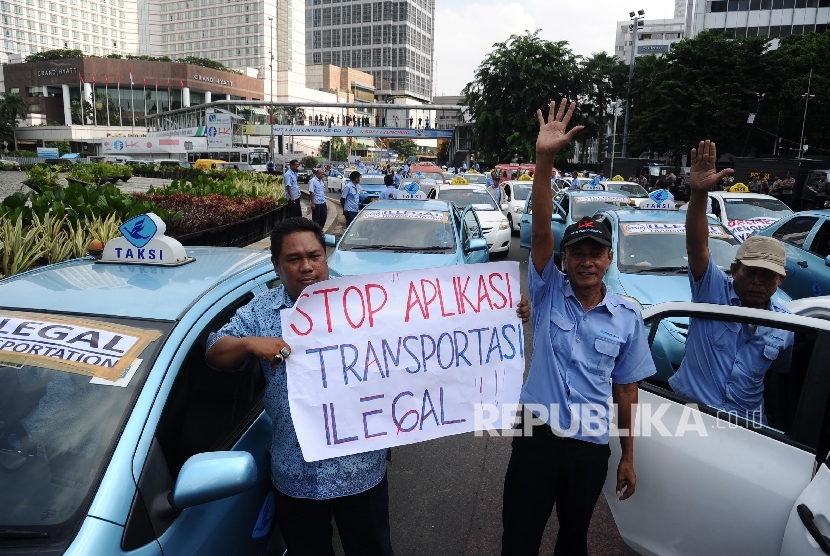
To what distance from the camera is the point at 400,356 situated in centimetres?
233

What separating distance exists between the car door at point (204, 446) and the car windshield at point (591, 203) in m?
9.32

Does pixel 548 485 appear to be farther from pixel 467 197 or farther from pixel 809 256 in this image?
pixel 467 197

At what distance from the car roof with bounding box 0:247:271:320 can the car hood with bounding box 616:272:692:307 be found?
3779 mm

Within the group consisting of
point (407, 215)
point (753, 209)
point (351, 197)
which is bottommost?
point (351, 197)

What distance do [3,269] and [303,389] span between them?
19.2 feet

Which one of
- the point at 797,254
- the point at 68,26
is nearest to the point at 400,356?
the point at 797,254

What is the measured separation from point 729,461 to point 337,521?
4.85 feet

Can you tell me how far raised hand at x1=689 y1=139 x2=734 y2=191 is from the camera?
303 centimetres

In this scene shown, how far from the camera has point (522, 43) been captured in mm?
44281

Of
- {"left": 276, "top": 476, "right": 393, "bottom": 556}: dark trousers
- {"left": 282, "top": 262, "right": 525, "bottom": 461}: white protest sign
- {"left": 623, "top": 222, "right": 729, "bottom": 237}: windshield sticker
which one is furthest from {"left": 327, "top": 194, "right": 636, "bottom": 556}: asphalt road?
{"left": 623, "top": 222, "right": 729, "bottom": 237}: windshield sticker

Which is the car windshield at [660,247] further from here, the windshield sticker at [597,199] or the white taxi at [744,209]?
the windshield sticker at [597,199]

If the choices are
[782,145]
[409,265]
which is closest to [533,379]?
[409,265]

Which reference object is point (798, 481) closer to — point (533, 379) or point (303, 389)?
point (533, 379)

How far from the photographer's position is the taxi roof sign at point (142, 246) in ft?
9.72
